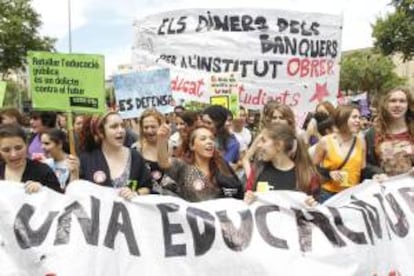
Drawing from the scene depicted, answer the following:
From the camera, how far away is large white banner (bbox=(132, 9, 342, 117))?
31.2 feet

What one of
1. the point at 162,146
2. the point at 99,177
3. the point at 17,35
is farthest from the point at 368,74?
the point at 99,177

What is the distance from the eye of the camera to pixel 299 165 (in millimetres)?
5156

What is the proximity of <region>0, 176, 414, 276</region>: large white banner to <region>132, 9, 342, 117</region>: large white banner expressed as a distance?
15.8ft

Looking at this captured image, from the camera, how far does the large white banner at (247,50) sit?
952 cm

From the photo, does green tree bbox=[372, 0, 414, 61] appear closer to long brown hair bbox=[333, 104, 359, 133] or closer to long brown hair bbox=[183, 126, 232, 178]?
long brown hair bbox=[333, 104, 359, 133]

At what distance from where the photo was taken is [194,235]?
4.44 m

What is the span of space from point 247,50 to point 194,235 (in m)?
5.46

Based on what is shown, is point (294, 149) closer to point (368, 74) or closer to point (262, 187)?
point (262, 187)

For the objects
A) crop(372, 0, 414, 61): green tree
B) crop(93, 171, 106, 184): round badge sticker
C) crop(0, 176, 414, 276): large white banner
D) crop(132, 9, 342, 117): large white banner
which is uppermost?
crop(372, 0, 414, 61): green tree

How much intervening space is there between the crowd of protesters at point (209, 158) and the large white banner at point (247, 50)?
3031 mm

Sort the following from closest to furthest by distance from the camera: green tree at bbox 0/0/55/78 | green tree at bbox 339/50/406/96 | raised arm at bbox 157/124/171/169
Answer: raised arm at bbox 157/124/171/169 → green tree at bbox 0/0/55/78 → green tree at bbox 339/50/406/96

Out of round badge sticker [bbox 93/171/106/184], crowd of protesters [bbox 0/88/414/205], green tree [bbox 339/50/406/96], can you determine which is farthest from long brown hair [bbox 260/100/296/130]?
green tree [bbox 339/50/406/96]

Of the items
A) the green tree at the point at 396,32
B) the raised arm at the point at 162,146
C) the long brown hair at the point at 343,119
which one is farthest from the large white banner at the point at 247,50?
the green tree at the point at 396,32

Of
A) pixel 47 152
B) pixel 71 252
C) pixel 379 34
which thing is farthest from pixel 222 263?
pixel 379 34
